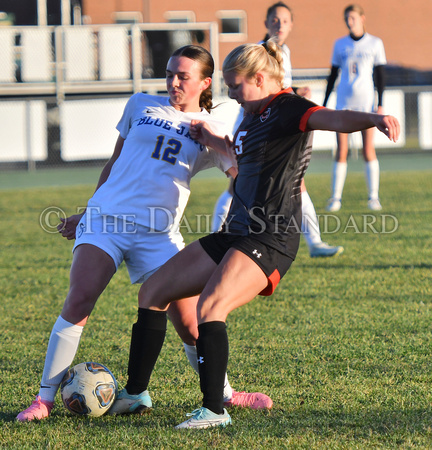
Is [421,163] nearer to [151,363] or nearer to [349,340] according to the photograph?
[349,340]

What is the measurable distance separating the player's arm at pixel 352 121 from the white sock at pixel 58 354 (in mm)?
1543

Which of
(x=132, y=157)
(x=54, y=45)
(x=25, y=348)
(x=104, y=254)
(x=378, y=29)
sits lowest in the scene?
(x=25, y=348)

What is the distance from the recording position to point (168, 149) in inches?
154

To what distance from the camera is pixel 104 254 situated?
3.69 metres

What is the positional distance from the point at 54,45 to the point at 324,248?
1439 cm

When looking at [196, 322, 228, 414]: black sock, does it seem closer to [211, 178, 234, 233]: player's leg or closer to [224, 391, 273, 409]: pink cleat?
[224, 391, 273, 409]: pink cleat

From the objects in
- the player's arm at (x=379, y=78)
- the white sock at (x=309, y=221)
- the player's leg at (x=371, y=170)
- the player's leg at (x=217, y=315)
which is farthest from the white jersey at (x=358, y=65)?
the player's leg at (x=217, y=315)

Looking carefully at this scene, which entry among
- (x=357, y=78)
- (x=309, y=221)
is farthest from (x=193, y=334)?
(x=357, y=78)

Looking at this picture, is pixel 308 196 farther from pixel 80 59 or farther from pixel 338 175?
pixel 80 59

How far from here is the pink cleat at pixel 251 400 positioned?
3.76 meters

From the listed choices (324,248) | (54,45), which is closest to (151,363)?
(324,248)

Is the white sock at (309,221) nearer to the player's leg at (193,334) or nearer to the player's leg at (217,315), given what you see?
the player's leg at (193,334)

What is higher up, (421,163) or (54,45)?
(54,45)

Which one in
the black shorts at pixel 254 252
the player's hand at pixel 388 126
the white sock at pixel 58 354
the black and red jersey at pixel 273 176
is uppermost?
the player's hand at pixel 388 126
